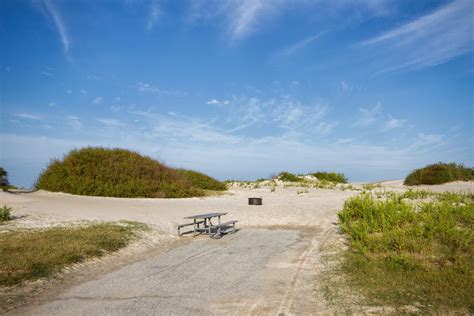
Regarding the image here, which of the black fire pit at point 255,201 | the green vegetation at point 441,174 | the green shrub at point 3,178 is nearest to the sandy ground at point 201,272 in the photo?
the black fire pit at point 255,201

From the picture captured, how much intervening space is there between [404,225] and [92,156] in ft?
53.7

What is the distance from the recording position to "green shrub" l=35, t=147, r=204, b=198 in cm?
1730

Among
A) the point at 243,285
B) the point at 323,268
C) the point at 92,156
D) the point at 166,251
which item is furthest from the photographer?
the point at 92,156

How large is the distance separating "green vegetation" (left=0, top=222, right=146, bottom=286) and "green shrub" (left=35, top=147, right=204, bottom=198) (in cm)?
827

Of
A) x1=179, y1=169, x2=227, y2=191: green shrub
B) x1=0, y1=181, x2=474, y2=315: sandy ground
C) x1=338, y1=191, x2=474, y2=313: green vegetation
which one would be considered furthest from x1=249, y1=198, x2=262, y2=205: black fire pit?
x1=179, y1=169, x2=227, y2=191: green shrub

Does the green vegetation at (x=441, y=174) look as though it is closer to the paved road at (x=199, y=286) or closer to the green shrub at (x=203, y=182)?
the green shrub at (x=203, y=182)

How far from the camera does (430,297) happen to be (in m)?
4.56

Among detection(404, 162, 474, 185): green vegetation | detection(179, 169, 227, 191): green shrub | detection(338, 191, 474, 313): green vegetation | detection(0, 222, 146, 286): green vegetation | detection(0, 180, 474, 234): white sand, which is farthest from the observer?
detection(179, 169, 227, 191): green shrub

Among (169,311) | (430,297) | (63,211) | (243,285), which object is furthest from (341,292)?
(63,211)

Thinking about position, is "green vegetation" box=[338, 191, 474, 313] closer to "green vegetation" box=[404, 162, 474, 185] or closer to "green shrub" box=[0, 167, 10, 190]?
"green vegetation" box=[404, 162, 474, 185]

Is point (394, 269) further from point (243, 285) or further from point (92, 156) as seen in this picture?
point (92, 156)

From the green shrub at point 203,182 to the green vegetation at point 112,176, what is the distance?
345cm

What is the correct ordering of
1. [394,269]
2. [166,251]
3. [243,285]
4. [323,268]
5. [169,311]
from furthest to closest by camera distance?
[166,251]
[323,268]
[394,269]
[243,285]
[169,311]

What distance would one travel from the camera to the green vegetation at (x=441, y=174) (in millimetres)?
23078
